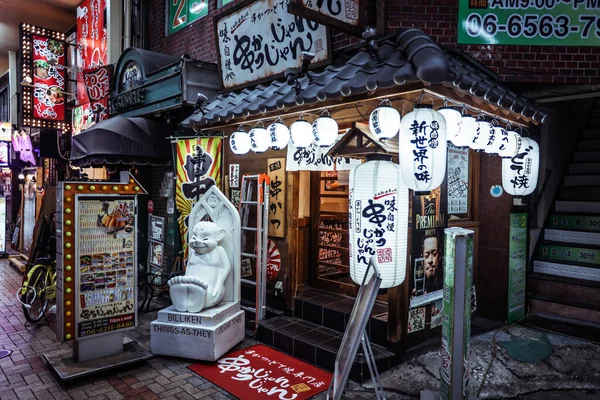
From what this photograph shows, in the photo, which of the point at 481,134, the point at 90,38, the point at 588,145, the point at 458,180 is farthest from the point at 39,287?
the point at 588,145

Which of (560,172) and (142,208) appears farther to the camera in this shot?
(142,208)

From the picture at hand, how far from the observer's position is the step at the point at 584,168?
1054 cm

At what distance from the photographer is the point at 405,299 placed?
6488mm

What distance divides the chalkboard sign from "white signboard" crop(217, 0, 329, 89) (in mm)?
4492

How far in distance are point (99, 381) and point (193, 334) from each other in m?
1.53

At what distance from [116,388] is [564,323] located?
8693mm

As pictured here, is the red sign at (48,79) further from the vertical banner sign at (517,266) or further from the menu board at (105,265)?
the vertical banner sign at (517,266)

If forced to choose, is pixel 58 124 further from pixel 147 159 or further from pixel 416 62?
pixel 416 62

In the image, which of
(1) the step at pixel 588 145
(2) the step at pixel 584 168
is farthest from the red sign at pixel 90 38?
(1) the step at pixel 588 145

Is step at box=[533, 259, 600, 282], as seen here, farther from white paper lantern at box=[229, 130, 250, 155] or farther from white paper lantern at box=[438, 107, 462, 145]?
white paper lantern at box=[229, 130, 250, 155]

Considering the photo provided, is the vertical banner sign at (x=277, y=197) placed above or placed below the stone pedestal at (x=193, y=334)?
above

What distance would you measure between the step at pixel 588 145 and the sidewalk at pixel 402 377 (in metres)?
6.35

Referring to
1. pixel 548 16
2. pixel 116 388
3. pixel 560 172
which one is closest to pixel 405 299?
pixel 116 388

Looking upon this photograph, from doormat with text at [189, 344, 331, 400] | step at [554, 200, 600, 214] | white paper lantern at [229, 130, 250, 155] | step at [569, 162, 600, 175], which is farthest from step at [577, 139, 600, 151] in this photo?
doormat with text at [189, 344, 331, 400]
